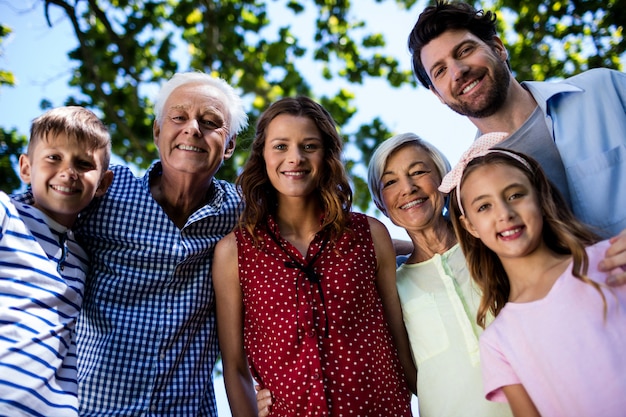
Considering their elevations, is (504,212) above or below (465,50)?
below

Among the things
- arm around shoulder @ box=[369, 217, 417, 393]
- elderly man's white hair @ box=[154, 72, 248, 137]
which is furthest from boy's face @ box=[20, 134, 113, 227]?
arm around shoulder @ box=[369, 217, 417, 393]

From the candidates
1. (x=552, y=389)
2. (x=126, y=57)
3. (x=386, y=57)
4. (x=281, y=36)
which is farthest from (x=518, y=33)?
(x=552, y=389)

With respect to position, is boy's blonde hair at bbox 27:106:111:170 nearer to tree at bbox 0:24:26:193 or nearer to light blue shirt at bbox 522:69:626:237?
light blue shirt at bbox 522:69:626:237

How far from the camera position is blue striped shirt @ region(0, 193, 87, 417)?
224 centimetres

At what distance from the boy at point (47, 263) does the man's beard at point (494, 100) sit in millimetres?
2046

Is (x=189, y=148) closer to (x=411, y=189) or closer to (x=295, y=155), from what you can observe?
(x=295, y=155)

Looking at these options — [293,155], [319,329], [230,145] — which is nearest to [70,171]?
[293,155]

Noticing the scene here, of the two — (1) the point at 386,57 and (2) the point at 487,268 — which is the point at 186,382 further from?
(1) the point at 386,57

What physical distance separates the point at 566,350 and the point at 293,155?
1592 millimetres

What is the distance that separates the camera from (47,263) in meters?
2.51

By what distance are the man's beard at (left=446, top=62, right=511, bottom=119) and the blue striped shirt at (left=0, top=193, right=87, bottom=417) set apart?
232 centimetres

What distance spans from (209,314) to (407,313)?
1084mm

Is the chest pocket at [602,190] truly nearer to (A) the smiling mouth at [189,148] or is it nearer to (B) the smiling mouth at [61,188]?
(A) the smiling mouth at [189,148]

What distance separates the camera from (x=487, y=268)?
8.84ft
